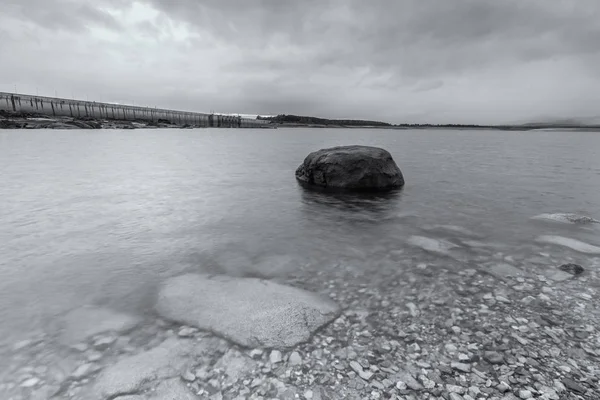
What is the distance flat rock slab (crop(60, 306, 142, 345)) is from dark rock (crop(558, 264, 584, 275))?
8346mm

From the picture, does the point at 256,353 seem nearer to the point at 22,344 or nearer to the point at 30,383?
the point at 30,383

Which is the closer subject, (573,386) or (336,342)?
(573,386)

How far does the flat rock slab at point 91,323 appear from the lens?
4.41 m

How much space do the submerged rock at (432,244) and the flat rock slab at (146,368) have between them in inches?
232

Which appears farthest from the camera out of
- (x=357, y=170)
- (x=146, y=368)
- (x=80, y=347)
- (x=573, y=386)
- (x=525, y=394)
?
(x=357, y=170)

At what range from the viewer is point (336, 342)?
14.2 ft

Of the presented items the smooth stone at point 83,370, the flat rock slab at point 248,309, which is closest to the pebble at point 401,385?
the flat rock slab at point 248,309

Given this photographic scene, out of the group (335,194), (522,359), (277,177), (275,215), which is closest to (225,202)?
(275,215)

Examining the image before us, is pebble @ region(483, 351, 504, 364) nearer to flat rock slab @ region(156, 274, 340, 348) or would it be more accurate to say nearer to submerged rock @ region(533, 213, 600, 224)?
flat rock slab @ region(156, 274, 340, 348)

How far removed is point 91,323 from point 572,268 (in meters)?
9.18

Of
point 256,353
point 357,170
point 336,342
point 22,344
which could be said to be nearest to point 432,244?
point 336,342

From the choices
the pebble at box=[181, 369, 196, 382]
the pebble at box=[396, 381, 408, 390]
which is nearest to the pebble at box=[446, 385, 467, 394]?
the pebble at box=[396, 381, 408, 390]

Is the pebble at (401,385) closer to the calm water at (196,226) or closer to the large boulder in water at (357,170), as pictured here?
the calm water at (196,226)

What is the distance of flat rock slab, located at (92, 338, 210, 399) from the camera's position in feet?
11.5
